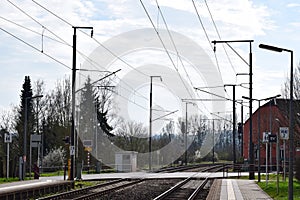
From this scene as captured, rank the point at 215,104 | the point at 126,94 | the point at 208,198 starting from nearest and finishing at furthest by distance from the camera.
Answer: the point at 208,198, the point at 126,94, the point at 215,104

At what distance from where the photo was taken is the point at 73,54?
116ft

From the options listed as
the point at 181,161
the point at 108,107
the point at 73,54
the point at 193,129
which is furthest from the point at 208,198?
the point at 193,129

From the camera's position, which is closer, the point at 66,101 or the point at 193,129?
the point at 66,101

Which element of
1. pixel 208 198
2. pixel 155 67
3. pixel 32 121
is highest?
pixel 155 67

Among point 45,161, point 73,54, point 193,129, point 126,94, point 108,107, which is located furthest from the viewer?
point 193,129

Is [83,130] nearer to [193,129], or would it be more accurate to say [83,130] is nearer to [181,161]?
[181,161]

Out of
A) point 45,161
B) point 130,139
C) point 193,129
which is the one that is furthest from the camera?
point 193,129

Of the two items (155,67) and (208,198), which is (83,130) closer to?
(155,67)

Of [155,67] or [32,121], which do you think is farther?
[32,121]

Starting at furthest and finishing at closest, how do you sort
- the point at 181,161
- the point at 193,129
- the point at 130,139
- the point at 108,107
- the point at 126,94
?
the point at 193,129, the point at 181,161, the point at 130,139, the point at 108,107, the point at 126,94

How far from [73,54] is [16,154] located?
28452 mm

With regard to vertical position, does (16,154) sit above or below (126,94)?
below

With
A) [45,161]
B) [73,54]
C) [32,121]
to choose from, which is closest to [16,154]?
[45,161]

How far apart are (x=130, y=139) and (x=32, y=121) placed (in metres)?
16.5
